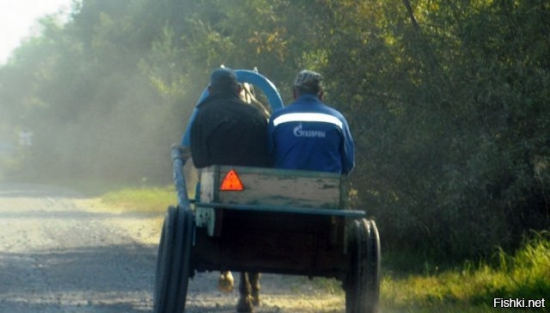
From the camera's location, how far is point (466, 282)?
11.9 m

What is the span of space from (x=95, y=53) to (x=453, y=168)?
44.0 metres

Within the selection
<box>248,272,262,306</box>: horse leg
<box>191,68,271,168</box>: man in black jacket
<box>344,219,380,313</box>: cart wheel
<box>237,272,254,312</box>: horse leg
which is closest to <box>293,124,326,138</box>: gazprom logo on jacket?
<box>191,68,271,168</box>: man in black jacket

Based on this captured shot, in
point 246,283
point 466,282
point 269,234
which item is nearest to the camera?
point 269,234

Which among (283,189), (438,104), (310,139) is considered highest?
(438,104)

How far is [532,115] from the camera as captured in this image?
1206 centimetres

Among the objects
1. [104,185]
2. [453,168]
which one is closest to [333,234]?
[453,168]

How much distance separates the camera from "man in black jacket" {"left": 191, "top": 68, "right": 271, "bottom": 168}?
28.8ft

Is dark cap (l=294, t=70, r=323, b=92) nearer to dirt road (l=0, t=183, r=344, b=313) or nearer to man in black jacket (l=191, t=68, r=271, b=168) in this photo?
man in black jacket (l=191, t=68, r=271, b=168)

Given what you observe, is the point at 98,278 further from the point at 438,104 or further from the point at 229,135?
the point at 438,104

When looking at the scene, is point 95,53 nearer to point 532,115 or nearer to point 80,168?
point 80,168

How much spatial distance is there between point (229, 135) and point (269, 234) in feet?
3.11

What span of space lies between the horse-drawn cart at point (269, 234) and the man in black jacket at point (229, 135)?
12.3 inches

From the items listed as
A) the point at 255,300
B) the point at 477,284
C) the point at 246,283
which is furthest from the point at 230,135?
the point at 477,284

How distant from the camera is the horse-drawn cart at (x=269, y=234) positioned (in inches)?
310
